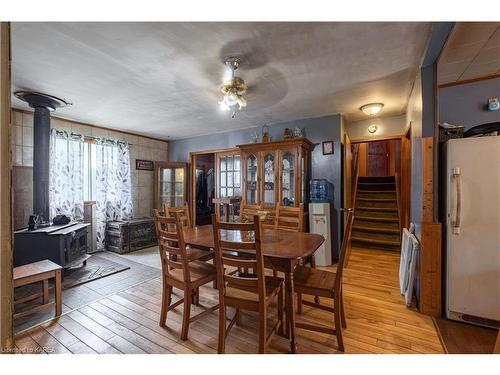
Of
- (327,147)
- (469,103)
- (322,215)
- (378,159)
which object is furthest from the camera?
(378,159)

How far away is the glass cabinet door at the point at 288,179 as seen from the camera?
361 centimetres

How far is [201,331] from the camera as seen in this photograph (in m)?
1.84

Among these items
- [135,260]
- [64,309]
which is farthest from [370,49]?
[135,260]

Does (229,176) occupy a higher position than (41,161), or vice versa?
(41,161)

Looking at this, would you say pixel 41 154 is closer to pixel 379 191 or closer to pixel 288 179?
pixel 288 179

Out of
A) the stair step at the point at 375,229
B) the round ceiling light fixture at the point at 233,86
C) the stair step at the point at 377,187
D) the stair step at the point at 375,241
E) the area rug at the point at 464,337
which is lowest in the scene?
the area rug at the point at 464,337

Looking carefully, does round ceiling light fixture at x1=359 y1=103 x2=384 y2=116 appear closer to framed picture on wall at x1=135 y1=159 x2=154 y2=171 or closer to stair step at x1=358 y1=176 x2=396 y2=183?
stair step at x1=358 y1=176 x2=396 y2=183

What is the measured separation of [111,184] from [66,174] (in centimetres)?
71

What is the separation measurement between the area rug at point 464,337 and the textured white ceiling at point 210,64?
2273 millimetres

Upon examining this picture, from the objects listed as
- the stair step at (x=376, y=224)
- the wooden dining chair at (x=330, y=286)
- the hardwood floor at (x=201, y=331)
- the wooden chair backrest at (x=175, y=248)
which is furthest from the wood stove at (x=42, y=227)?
the stair step at (x=376, y=224)

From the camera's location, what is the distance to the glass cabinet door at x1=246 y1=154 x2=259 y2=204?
3.96m

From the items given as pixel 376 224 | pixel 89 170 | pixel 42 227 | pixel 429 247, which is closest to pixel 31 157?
pixel 89 170

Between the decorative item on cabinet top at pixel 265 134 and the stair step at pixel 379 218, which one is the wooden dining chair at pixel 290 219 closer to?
the decorative item on cabinet top at pixel 265 134

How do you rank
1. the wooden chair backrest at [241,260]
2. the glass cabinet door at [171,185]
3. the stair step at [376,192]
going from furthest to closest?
the stair step at [376,192], the glass cabinet door at [171,185], the wooden chair backrest at [241,260]
